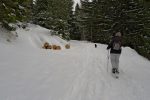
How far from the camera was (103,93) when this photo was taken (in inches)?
353

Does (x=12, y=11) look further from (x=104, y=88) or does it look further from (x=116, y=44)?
(x=104, y=88)

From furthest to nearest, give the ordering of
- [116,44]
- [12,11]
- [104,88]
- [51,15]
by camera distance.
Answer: [51,15] < [12,11] < [116,44] < [104,88]

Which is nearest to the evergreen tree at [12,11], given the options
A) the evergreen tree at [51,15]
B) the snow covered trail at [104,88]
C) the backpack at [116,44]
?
the backpack at [116,44]

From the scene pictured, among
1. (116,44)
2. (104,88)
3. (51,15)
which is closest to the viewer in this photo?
(104,88)

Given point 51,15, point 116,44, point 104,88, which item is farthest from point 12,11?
point 51,15

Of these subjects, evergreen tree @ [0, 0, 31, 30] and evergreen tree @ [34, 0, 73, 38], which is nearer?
evergreen tree @ [0, 0, 31, 30]

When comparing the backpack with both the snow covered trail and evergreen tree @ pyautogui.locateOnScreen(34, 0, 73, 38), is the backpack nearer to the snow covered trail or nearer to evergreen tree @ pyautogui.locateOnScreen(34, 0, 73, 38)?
the snow covered trail

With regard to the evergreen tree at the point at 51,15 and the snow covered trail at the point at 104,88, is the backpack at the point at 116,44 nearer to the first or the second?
the snow covered trail at the point at 104,88

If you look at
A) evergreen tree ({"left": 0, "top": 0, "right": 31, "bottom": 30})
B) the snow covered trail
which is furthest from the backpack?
evergreen tree ({"left": 0, "top": 0, "right": 31, "bottom": 30})

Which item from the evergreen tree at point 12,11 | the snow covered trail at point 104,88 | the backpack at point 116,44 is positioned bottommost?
the snow covered trail at point 104,88

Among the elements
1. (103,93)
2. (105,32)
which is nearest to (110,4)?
(105,32)

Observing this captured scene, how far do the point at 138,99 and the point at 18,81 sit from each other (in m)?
4.26

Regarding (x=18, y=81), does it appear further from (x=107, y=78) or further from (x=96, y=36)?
(x=96, y=36)

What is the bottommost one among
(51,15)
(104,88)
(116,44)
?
(104,88)
